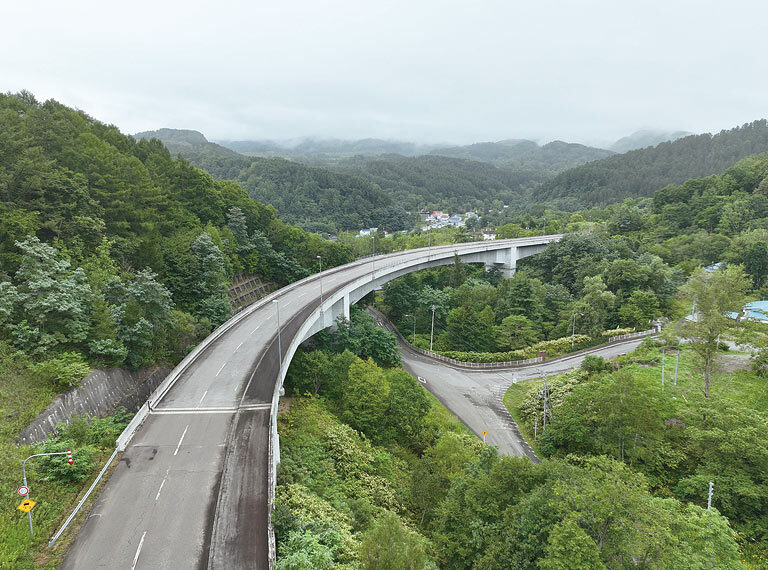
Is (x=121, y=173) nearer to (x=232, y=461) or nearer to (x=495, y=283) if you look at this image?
(x=232, y=461)

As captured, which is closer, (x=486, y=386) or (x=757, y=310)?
(x=486, y=386)

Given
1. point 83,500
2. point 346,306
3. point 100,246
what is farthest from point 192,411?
point 346,306

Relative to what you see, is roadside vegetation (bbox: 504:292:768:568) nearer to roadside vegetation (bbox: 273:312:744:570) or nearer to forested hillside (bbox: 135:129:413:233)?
roadside vegetation (bbox: 273:312:744:570)

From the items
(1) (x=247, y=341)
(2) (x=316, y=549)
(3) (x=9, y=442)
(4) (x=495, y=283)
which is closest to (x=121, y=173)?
(1) (x=247, y=341)

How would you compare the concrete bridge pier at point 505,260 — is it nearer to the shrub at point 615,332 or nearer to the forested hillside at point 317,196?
the shrub at point 615,332

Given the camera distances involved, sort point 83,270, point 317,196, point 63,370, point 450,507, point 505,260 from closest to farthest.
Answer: point 450,507
point 63,370
point 83,270
point 505,260
point 317,196

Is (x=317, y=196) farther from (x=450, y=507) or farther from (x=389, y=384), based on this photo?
(x=450, y=507)
